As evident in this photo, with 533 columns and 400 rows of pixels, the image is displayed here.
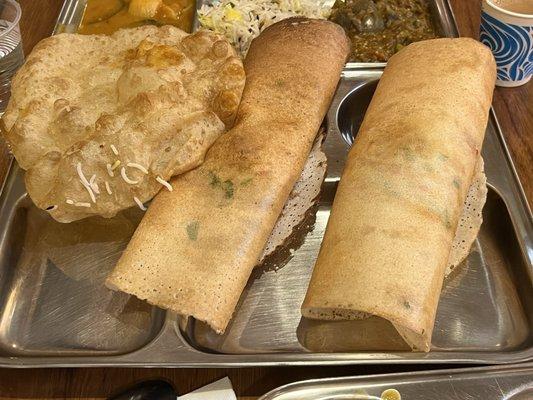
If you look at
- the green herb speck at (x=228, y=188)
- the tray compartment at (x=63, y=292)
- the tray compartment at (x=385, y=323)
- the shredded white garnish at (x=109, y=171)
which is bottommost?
the tray compartment at (x=385, y=323)

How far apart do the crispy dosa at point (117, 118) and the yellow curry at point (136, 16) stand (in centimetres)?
77

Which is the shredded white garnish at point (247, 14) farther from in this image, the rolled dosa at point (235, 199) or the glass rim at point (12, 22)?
Result: the glass rim at point (12, 22)

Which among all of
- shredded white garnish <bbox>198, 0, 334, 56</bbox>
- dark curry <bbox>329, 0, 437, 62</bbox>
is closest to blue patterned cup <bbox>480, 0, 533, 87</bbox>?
dark curry <bbox>329, 0, 437, 62</bbox>

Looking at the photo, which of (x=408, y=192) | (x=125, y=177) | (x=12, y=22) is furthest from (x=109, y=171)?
(x=12, y=22)

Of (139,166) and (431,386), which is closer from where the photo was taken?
(431,386)

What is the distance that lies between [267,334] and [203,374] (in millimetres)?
220

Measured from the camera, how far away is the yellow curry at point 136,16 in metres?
2.70

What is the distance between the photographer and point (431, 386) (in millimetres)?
1382

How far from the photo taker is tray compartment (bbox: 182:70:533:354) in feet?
5.04

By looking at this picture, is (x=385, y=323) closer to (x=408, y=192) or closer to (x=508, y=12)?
(x=408, y=192)

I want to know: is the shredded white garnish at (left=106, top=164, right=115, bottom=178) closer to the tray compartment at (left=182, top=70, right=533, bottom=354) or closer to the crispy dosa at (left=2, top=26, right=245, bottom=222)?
the crispy dosa at (left=2, top=26, right=245, bottom=222)

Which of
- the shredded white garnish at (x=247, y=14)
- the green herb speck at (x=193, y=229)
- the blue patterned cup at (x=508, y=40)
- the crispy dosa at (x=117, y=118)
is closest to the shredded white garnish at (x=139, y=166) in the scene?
the crispy dosa at (x=117, y=118)

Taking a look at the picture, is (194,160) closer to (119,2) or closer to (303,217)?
(303,217)

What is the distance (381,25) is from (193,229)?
4.99 ft
